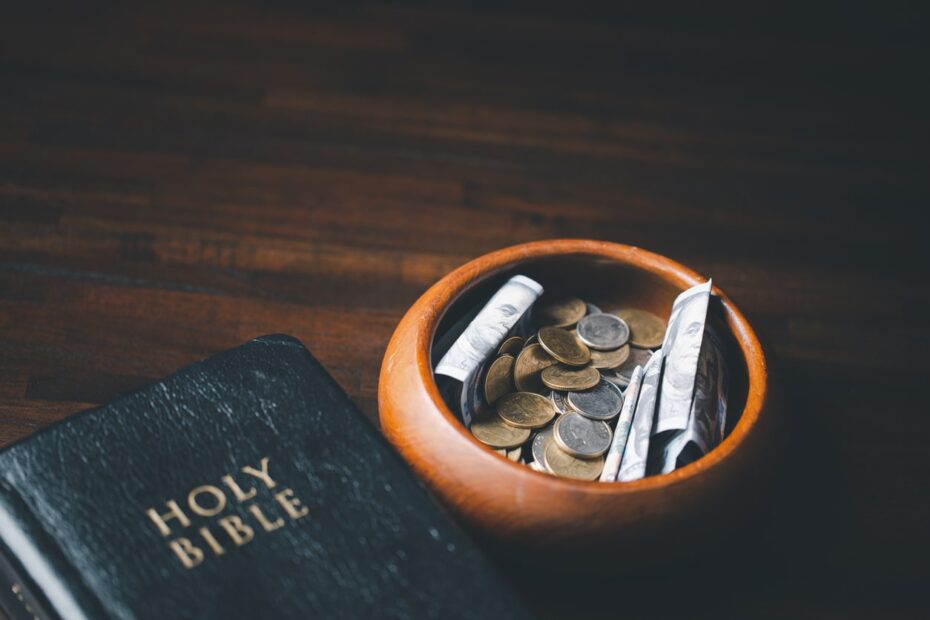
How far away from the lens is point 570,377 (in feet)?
2.86

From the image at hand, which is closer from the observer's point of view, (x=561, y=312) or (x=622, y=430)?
(x=622, y=430)

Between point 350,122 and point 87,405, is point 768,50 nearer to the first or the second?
point 350,122

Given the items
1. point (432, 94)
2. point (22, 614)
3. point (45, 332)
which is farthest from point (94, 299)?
point (432, 94)

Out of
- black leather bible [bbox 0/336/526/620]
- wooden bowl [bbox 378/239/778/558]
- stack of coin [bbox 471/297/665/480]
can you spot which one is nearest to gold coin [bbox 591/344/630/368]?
stack of coin [bbox 471/297/665/480]

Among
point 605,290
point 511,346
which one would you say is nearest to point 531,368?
point 511,346

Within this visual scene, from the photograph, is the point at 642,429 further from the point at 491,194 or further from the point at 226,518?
the point at 491,194

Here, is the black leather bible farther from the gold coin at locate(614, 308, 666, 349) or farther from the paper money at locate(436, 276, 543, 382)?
the gold coin at locate(614, 308, 666, 349)

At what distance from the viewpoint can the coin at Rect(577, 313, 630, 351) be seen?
906 mm

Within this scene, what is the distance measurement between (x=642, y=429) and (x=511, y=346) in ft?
0.52

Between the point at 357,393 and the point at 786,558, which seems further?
the point at 357,393

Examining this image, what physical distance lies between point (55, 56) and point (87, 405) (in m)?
0.62

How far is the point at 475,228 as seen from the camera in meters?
1.19

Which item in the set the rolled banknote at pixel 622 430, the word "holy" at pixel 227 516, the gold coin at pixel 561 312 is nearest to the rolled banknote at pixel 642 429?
the rolled banknote at pixel 622 430

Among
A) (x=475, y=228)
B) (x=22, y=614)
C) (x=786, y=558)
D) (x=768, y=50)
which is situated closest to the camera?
(x=22, y=614)
